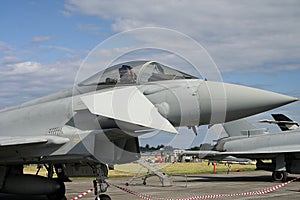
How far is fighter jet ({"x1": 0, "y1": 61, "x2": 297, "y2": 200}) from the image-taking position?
7.56 metres

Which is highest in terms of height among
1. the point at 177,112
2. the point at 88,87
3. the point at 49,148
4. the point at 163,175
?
the point at 88,87

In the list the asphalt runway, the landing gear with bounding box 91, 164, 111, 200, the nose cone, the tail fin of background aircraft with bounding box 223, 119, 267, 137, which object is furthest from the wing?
the tail fin of background aircraft with bounding box 223, 119, 267, 137

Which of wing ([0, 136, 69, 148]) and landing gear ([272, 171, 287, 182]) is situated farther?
landing gear ([272, 171, 287, 182])

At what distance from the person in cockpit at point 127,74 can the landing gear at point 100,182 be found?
206cm

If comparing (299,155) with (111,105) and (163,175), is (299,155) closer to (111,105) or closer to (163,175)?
(163,175)

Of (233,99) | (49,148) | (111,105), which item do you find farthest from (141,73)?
(49,148)

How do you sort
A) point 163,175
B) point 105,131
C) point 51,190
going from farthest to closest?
point 163,175 → point 51,190 → point 105,131

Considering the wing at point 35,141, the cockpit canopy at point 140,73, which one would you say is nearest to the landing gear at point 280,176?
the cockpit canopy at point 140,73

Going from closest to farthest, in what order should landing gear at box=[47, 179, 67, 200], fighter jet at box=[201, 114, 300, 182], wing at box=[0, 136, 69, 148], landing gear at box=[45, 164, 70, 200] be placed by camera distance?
wing at box=[0, 136, 69, 148]
landing gear at box=[45, 164, 70, 200]
landing gear at box=[47, 179, 67, 200]
fighter jet at box=[201, 114, 300, 182]

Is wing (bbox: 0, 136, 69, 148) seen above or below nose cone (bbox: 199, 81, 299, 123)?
below

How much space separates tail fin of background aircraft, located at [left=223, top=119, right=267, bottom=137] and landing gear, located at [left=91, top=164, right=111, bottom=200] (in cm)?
1644

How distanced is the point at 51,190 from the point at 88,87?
9.73 ft

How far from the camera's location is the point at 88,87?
873 centimetres

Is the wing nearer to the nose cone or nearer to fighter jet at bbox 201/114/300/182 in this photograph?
the nose cone
